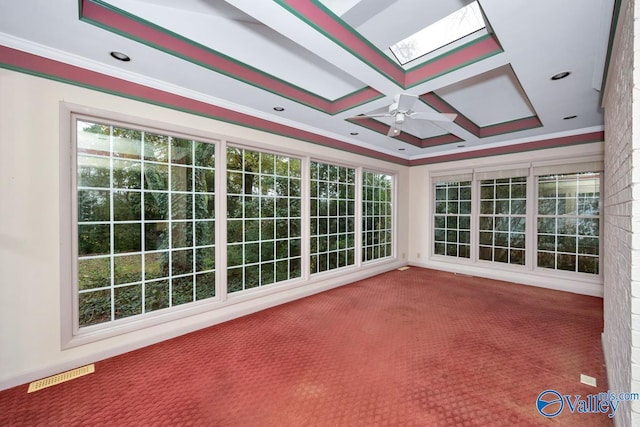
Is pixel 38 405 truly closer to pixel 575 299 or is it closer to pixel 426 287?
pixel 426 287

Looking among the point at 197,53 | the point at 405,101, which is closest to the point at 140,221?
the point at 197,53

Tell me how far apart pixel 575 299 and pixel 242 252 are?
512 centimetres

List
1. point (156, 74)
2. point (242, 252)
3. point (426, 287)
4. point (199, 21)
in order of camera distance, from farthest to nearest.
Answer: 1. point (426, 287)
2. point (242, 252)
3. point (156, 74)
4. point (199, 21)

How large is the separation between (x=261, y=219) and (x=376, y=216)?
294 centimetres

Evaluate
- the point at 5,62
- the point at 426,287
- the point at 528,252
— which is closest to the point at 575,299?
the point at 528,252

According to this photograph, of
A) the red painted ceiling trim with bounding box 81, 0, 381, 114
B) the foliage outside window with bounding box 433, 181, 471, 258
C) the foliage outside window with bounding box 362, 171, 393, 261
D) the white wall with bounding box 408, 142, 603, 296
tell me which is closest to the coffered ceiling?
the red painted ceiling trim with bounding box 81, 0, 381, 114

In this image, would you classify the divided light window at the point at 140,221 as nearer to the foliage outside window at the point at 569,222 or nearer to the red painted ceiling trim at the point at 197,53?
the red painted ceiling trim at the point at 197,53

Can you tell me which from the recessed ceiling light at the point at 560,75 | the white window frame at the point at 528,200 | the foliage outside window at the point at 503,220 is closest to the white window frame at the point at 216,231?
the recessed ceiling light at the point at 560,75

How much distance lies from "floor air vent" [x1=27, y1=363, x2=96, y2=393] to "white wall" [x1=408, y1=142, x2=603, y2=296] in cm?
599

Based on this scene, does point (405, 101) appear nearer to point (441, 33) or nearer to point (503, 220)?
point (441, 33)

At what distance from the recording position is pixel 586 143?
416 centimetres

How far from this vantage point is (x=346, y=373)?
2.19 meters

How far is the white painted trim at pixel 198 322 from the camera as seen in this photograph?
215cm

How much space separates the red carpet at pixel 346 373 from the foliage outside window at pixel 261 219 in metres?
0.63
